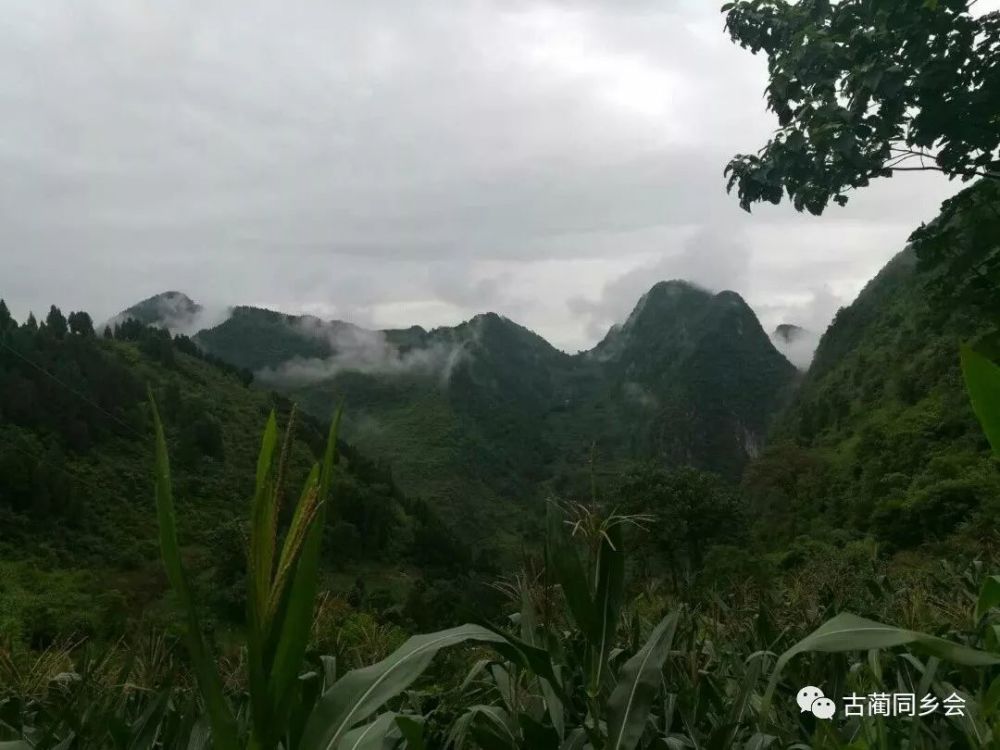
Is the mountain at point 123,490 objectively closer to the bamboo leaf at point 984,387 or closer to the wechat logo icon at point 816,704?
the wechat logo icon at point 816,704

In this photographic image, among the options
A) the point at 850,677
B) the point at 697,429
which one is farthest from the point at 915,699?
the point at 697,429

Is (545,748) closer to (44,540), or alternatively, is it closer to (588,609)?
(588,609)

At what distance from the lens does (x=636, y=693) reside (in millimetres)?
1125

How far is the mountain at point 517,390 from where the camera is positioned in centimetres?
7556

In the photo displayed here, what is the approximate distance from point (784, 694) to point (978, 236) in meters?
3.63

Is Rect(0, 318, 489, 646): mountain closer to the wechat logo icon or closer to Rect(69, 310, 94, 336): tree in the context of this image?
Rect(69, 310, 94, 336): tree

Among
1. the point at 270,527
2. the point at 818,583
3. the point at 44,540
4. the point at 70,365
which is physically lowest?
the point at 44,540

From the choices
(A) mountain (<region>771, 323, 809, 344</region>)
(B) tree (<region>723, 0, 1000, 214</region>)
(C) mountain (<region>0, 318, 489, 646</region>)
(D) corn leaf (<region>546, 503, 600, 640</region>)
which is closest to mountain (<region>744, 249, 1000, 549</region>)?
(B) tree (<region>723, 0, 1000, 214</region>)

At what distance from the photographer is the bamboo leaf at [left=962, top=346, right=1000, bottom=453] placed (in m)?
1.02

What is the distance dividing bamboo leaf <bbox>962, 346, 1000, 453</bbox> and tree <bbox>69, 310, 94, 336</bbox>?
171 ft

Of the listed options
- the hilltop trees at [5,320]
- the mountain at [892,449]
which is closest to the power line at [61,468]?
the hilltop trees at [5,320]

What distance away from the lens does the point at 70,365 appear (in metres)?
38.4

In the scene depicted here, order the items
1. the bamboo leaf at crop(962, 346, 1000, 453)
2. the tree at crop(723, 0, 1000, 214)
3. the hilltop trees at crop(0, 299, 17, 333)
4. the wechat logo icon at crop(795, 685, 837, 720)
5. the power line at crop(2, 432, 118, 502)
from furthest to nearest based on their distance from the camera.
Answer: the hilltop trees at crop(0, 299, 17, 333) < the power line at crop(2, 432, 118, 502) < the tree at crop(723, 0, 1000, 214) < the wechat logo icon at crop(795, 685, 837, 720) < the bamboo leaf at crop(962, 346, 1000, 453)

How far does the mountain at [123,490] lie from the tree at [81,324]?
70 centimetres
